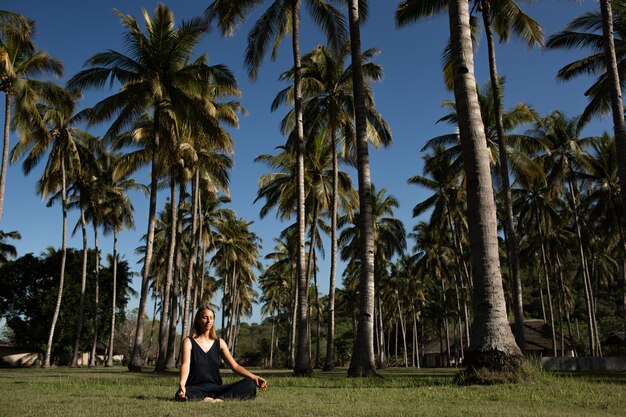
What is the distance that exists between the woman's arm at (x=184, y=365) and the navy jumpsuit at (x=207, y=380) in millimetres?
65

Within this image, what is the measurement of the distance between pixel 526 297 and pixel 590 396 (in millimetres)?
60323

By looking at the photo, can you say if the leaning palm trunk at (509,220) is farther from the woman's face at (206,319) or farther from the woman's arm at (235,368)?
the woman's face at (206,319)

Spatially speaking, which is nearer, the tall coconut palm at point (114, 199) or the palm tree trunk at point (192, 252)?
the palm tree trunk at point (192, 252)

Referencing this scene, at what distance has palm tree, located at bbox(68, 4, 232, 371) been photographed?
20781 millimetres

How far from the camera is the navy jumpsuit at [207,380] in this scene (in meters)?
6.05

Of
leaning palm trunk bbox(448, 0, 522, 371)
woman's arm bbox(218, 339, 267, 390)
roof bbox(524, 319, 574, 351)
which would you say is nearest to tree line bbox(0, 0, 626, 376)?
leaning palm trunk bbox(448, 0, 522, 371)

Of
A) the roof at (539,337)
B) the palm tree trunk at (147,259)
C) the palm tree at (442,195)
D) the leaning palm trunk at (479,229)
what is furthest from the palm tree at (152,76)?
the roof at (539,337)

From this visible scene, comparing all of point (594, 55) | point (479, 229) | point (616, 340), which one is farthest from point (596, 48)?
point (616, 340)

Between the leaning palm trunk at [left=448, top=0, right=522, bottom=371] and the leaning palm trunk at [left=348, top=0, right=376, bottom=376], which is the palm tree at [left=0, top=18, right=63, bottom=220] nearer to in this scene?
the leaning palm trunk at [left=348, top=0, right=376, bottom=376]

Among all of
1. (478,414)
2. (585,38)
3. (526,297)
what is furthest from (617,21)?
(526,297)

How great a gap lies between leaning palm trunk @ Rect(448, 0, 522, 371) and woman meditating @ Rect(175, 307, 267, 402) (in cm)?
429

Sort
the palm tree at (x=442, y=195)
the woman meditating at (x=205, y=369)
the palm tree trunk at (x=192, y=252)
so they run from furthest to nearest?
the palm tree at (x=442, y=195), the palm tree trunk at (x=192, y=252), the woman meditating at (x=205, y=369)

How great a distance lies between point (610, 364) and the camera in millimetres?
22203

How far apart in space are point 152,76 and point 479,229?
1603 cm
